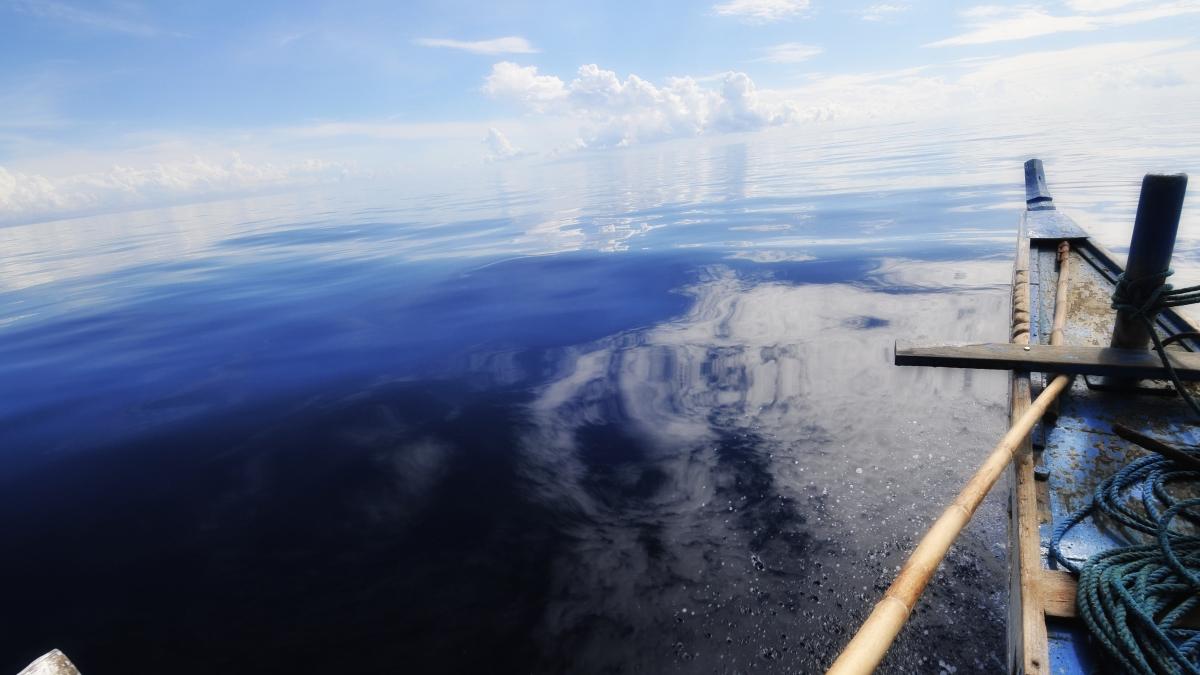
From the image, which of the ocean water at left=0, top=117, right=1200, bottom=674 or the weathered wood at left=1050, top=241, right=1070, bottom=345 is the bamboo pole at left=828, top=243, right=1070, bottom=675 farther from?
the ocean water at left=0, top=117, right=1200, bottom=674

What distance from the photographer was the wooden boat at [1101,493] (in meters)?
2.14

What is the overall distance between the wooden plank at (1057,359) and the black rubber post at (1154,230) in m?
0.49

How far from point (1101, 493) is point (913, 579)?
1.93m

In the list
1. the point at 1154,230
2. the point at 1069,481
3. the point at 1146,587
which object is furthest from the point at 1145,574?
the point at 1154,230

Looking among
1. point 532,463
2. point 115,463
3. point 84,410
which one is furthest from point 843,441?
point 84,410

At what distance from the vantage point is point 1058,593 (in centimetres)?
245

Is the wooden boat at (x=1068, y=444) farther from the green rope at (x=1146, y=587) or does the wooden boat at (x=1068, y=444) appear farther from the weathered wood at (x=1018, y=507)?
the green rope at (x=1146, y=587)

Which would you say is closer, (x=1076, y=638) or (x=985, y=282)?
(x=1076, y=638)

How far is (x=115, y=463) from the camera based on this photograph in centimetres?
838

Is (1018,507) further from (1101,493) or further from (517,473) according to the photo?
(517,473)

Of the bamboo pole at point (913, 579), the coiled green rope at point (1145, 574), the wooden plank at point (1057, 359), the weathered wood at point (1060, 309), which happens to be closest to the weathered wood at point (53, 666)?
the bamboo pole at point (913, 579)

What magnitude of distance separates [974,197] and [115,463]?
124 ft

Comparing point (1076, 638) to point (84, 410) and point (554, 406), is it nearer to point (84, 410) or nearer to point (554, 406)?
point (554, 406)

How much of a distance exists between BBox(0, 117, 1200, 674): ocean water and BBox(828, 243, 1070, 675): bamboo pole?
244 centimetres
